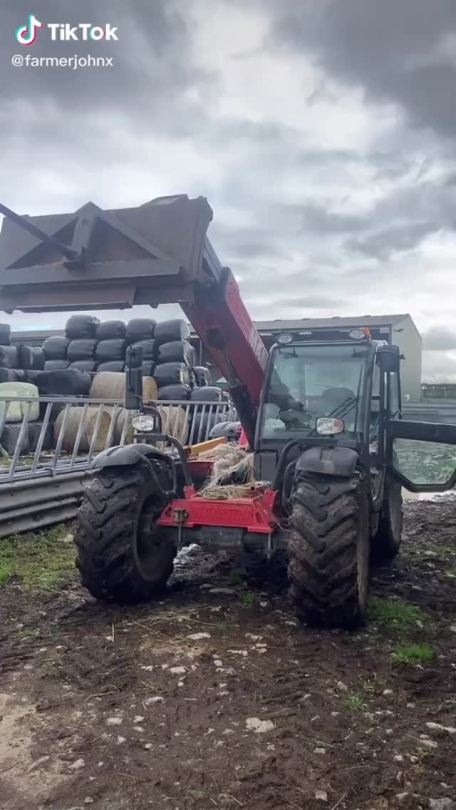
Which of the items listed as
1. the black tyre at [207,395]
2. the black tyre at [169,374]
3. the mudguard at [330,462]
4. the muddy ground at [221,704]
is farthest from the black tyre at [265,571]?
the black tyre at [169,374]

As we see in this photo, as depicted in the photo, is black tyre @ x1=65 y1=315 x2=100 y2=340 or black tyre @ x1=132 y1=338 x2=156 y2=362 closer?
black tyre @ x1=132 y1=338 x2=156 y2=362

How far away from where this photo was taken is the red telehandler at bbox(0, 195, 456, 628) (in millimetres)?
4043

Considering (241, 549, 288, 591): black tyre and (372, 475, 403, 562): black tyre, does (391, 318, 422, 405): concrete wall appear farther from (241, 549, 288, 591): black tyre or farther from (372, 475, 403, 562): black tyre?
(241, 549, 288, 591): black tyre

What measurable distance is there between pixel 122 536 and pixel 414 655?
1970 millimetres

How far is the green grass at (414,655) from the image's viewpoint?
148 inches

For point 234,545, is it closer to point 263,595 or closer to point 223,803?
point 263,595

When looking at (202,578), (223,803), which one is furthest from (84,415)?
(223,803)

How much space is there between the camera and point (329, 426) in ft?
14.0

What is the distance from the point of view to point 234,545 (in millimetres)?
4465

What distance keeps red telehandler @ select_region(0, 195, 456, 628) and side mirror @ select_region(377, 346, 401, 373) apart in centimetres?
2

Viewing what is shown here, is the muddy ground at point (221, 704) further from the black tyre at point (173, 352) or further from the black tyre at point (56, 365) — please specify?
the black tyre at point (56, 365)

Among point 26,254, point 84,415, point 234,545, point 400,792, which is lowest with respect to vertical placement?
point 400,792

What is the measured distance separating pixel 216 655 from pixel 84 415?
415 centimetres

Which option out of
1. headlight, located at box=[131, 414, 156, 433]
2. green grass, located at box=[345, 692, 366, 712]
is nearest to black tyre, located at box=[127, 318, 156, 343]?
headlight, located at box=[131, 414, 156, 433]
